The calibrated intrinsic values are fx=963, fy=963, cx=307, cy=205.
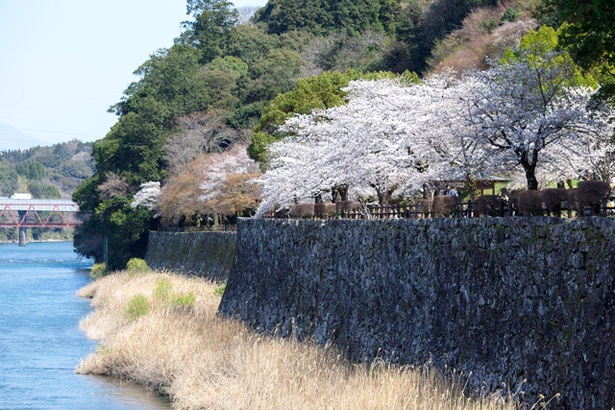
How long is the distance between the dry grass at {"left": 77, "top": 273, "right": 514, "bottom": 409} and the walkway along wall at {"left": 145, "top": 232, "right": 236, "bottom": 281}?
12747 millimetres

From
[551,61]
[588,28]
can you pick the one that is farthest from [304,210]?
[588,28]

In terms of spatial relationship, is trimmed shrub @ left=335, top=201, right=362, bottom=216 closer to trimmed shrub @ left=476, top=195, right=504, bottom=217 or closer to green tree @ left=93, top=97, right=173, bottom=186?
trimmed shrub @ left=476, top=195, right=504, bottom=217

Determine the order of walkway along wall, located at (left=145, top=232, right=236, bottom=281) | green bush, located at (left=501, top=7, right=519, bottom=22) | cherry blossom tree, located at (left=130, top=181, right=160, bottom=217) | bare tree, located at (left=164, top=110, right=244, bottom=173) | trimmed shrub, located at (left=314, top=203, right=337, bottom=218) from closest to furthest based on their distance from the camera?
trimmed shrub, located at (left=314, top=203, right=337, bottom=218) → walkway along wall, located at (left=145, top=232, right=236, bottom=281) → green bush, located at (left=501, top=7, right=519, bottom=22) → cherry blossom tree, located at (left=130, top=181, right=160, bottom=217) → bare tree, located at (left=164, top=110, right=244, bottom=173)

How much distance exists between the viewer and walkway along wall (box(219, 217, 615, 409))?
43.5 feet

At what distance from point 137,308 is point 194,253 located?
66.7 feet

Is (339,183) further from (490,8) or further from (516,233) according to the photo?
(490,8)

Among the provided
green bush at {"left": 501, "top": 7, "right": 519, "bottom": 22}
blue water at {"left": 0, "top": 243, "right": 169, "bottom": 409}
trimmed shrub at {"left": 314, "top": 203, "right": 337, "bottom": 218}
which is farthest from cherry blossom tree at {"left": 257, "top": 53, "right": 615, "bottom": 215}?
green bush at {"left": 501, "top": 7, "right": 519, "bottom": 22}

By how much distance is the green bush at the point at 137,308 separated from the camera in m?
34.1

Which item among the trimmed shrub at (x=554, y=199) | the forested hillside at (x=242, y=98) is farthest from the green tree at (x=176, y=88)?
the trimmed shrub at (x=554, y=199)

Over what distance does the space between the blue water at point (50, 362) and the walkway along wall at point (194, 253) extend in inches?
248

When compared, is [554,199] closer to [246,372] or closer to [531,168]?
[246,372]

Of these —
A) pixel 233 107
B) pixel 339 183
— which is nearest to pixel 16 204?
pixel 233 107

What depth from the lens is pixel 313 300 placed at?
83.8 feet

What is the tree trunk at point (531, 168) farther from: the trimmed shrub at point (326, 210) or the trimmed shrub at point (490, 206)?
the trimmed shrub at point (326, 210)
